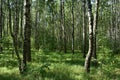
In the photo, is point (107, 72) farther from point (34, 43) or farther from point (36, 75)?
point (34, 43)

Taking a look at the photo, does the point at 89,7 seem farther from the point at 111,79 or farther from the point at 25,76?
the point at 25,76

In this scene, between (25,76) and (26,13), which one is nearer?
(25,76)

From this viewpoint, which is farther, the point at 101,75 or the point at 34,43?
the point at 34,43

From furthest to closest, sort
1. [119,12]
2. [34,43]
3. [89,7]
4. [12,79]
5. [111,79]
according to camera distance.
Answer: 1. [119,12]
2. [34,43]
3. [89,7]
4. [111,79]
5. [12,79]

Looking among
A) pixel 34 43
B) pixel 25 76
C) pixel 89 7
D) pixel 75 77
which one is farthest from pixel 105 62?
pixel 34 43

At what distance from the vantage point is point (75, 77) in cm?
1003

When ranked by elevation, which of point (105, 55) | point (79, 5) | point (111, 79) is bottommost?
point (111, 79)

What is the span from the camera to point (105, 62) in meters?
10.6

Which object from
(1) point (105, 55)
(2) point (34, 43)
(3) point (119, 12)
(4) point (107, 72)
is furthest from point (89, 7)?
(3) point (119, 12)

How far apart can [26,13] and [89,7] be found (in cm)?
309

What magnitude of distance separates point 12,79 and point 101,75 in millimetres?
3816

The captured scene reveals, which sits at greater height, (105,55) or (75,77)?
(105,55)

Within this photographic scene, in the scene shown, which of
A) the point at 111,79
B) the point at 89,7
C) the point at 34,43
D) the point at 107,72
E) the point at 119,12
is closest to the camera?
the point at 111,79

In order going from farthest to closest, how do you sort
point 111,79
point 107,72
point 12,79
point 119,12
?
1. point 119,12
2. point 107,72
3. point 111,79
4. point 12,79
